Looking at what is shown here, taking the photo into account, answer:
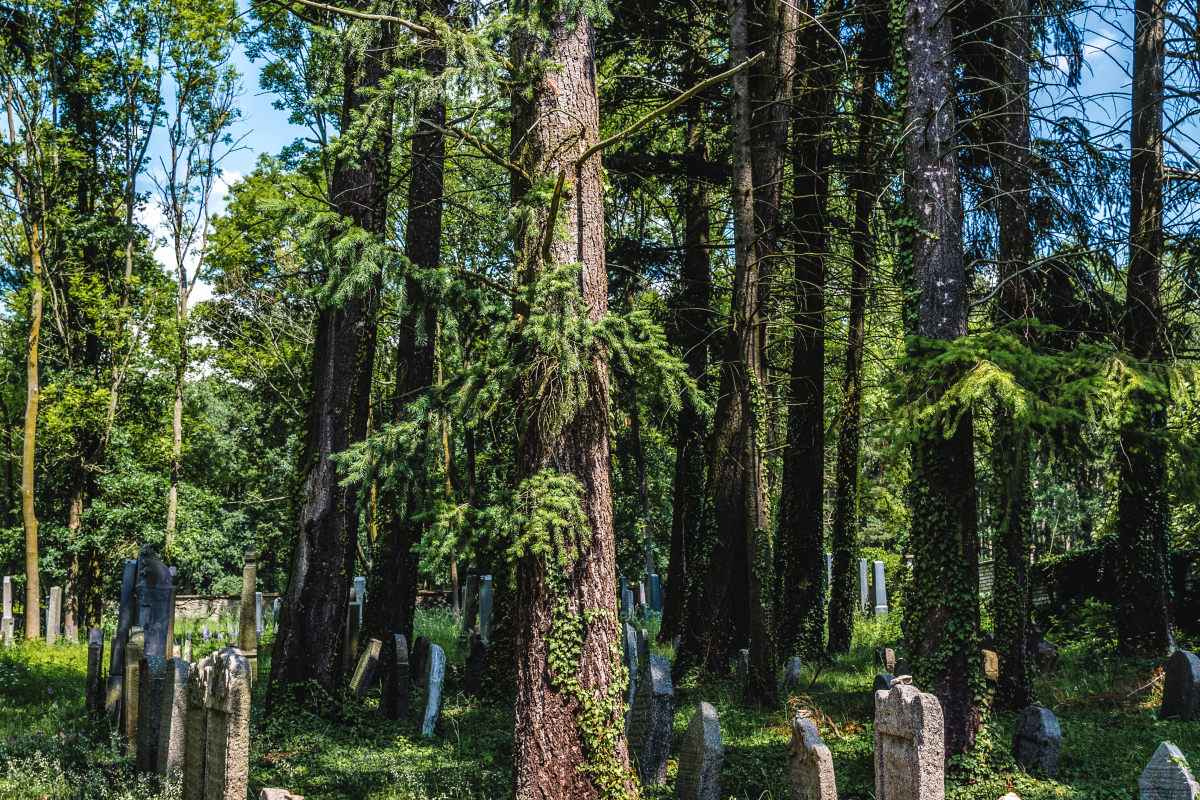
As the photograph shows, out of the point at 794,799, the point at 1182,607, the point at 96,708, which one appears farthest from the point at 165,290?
the point at 1182,607

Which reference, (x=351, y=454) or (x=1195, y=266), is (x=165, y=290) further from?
(x=1195, y=266)

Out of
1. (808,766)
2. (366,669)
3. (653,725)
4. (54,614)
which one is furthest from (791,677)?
(54,614)

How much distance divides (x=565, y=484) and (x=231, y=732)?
93.6 inches

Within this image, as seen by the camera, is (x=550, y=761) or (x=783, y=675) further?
(x=783, y=675)

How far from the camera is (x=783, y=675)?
418 inches

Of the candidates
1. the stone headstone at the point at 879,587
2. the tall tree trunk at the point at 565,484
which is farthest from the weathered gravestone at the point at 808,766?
the stone headstone at the point at 879,587

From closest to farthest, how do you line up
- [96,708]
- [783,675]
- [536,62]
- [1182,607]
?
[536,62] → [96,708] → [783,675] → [1182,607]

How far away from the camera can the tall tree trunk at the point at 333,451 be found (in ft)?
27.8

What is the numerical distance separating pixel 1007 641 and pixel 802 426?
15.4 ft

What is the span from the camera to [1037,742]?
6340 millimetres

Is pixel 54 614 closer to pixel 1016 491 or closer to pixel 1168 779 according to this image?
pixel 1016 491

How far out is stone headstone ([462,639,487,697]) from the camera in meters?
10.5

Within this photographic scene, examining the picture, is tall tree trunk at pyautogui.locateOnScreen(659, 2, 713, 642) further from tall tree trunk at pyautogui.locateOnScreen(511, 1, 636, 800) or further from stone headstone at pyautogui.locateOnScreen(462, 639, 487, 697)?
tall tree trunk at pyautogui.locateOnScreen(511, 1, 636, 800)

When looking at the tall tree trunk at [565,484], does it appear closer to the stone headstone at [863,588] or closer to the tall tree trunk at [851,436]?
the tall tree trunk at [851,436]
